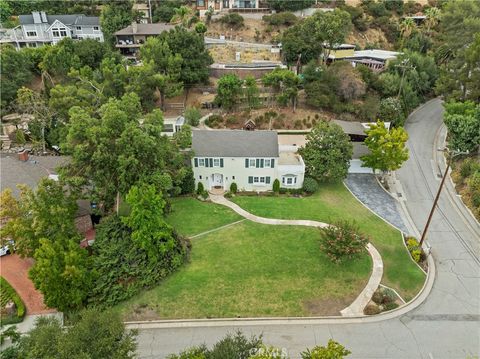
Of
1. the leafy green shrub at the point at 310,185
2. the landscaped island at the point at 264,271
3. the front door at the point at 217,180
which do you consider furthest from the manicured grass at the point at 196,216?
the leafy green shrub at the point at 310,185

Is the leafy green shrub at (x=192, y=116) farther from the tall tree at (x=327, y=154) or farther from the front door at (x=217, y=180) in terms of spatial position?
the tall tree at (x=327, y=154)

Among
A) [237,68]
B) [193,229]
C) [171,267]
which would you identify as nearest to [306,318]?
[171,267]

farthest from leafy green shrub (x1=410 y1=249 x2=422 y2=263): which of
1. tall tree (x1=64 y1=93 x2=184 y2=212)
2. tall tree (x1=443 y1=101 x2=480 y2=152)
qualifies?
tall tree (x1=64 y1=93 x2=184 y2=212)

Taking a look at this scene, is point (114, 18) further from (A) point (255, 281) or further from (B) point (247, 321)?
(B) point (247, 321)

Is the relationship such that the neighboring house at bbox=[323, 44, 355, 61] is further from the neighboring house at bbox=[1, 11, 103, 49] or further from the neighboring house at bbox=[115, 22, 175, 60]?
the neighboring house at bbox=[1, 11, 103, 49]

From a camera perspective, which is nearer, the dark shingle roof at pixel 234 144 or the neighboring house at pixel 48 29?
Result: the dark shingle roof at pixel 234 144

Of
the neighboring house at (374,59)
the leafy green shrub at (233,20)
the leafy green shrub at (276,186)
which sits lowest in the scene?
the leafy green shrub at (276,186)
